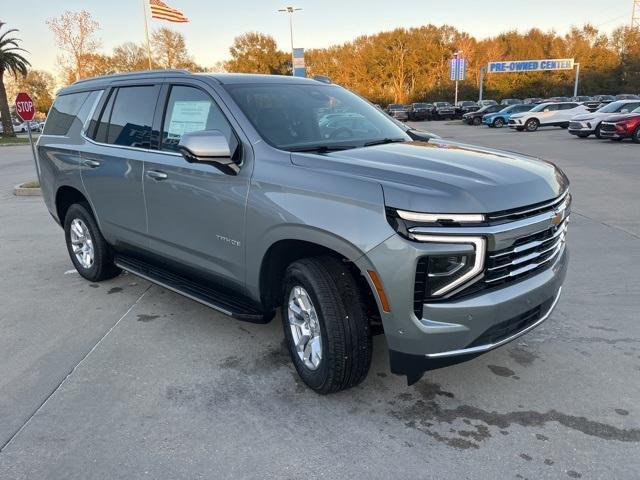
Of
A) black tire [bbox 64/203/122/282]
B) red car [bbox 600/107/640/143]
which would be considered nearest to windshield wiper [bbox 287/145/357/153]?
black tire [bbox 64/203/122/282]

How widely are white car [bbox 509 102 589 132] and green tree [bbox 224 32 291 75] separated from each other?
38.7 meters

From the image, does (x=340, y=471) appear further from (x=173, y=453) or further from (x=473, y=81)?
(x=473, y=81)

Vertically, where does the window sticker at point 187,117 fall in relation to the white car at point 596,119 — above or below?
above

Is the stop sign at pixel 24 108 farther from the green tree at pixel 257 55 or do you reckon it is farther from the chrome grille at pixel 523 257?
the green tree at pixel 257 55

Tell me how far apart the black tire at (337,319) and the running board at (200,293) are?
0.57 meters

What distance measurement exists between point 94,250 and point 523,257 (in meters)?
4.09

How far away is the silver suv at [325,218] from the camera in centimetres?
260

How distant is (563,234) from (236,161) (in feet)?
6.93

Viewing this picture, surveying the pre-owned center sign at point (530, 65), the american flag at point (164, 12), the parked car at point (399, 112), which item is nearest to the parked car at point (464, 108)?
the parked car at point (399, 112)

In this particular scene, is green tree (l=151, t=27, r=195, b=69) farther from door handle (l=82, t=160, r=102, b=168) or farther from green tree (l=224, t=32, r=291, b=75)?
door handle (l=82, t=160, r=102, b=168)

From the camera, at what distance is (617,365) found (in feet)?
11.5

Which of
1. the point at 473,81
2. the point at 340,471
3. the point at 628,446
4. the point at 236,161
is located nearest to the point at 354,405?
the point at 340,471

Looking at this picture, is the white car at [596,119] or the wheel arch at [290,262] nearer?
the wheel arch at [290,262]

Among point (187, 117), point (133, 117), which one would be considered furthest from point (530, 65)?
point (187, 117)
